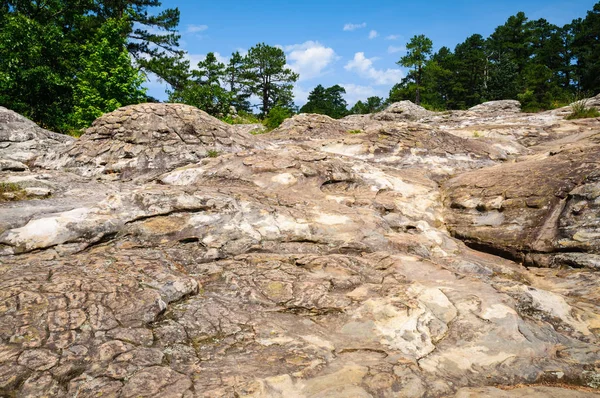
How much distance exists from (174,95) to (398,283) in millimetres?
29309

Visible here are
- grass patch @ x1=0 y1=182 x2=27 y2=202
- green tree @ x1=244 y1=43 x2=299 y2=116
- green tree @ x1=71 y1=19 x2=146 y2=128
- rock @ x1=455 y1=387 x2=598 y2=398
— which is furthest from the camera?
green tree @ x1=244 y1=43 x2=299 y2=116

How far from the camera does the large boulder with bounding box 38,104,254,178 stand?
9672 mm

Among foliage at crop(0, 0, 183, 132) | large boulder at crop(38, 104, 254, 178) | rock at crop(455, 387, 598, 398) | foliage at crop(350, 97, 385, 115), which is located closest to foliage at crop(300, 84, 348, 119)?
foliage at crop(350, 97, 385, 115)

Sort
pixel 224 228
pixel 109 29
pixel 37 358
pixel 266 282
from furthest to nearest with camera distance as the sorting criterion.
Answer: pixel 109 29
pixel 224 228
pixel 266 282
pixel 37 358

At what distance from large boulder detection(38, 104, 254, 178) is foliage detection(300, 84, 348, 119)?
179ft

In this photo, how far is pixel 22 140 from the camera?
1111 cm

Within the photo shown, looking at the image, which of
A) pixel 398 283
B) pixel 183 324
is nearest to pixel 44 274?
pixel 183 324

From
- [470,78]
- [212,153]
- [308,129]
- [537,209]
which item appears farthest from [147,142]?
[470,78]

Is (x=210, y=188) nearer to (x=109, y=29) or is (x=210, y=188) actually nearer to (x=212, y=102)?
(x=109, y=29)

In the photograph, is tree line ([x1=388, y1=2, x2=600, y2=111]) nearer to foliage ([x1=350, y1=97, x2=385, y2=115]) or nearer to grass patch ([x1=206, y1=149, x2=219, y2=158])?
foliage ([x1=350, y1=97, x2=385, y2=115])

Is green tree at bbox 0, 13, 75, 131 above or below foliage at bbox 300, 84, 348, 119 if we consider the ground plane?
below

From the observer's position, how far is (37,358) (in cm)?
301

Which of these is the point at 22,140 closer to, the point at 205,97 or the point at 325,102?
the point at 205,97

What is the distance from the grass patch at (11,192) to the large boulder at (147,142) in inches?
111
